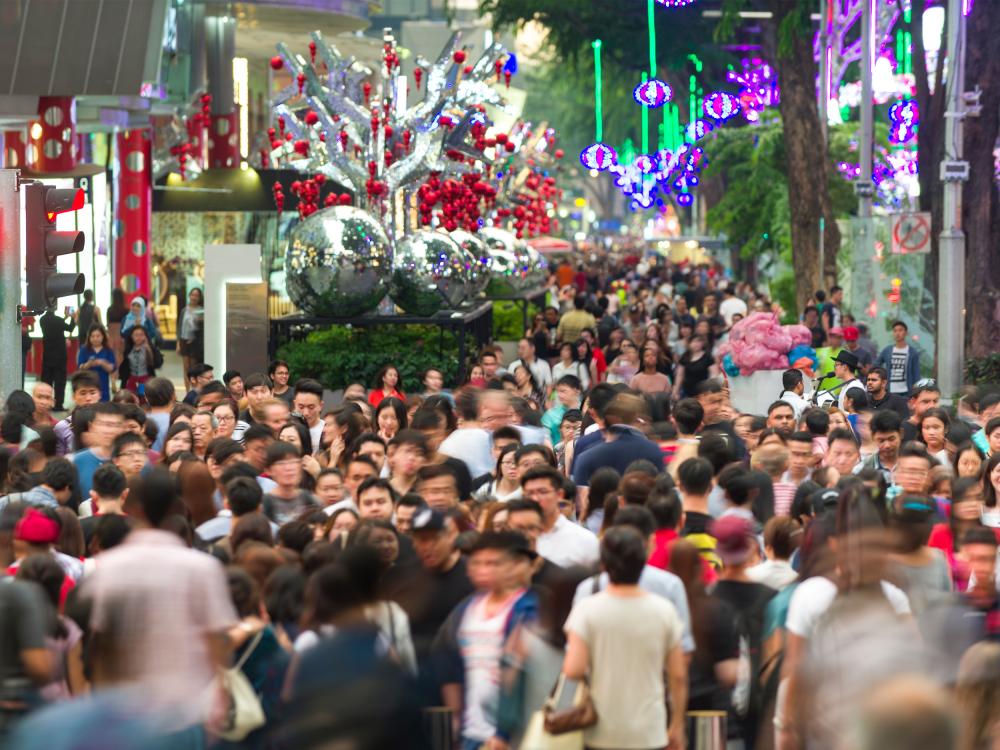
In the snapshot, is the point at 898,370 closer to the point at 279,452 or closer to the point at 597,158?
the point at 279,452

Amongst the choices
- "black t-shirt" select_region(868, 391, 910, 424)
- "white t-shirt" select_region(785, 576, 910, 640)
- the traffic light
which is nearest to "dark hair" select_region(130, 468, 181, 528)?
"white t-shirt" select_region(785, 576, 910, 640)

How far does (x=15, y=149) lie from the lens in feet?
98.6

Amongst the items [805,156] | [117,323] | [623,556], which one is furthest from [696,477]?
[805,156]

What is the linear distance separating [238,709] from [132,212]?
29.4 meters

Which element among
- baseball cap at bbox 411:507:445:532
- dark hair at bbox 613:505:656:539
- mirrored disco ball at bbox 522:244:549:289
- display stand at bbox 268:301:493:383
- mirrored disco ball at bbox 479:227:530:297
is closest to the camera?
baseball cap at bbox 411:507:445:532

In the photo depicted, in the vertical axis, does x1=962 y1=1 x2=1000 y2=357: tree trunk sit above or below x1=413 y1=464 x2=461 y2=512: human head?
above

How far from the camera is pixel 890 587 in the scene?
26.0ft

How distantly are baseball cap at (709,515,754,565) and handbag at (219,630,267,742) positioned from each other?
2087 millimetres

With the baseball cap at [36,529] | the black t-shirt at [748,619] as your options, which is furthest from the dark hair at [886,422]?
the baseball cap at [36,529]

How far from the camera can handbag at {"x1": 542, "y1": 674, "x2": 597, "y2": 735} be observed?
727 cm

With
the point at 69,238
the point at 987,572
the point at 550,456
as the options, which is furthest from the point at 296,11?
the point at 987,572

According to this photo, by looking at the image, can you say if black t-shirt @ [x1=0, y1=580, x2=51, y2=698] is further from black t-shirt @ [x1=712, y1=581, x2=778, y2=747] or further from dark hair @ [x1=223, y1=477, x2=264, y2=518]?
black t-shirt @ [x1=712, y1=581, x2=778, y2=747]

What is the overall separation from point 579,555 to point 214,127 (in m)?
33.8

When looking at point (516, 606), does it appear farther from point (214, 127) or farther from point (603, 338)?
point (214, 127)
